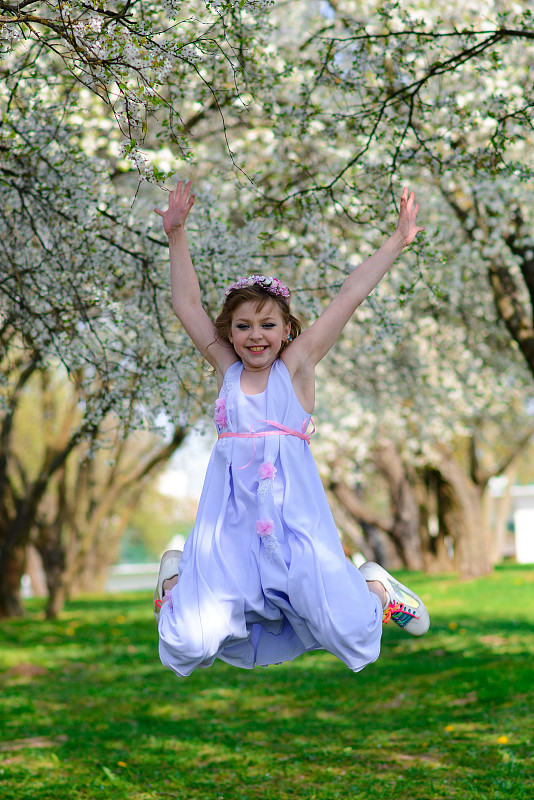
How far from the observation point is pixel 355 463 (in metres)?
25.6

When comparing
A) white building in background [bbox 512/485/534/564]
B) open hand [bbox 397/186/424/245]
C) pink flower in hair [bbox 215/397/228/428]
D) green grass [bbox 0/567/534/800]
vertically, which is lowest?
green grass [bbox 0/567/534/800]

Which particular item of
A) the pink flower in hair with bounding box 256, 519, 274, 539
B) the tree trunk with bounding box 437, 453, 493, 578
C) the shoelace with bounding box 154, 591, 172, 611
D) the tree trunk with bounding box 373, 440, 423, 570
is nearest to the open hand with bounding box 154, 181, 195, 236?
the pink flower in hair with bounding box 256, 519, 274, 539

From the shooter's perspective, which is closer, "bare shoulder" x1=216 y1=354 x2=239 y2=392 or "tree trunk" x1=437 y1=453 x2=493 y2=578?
"bare shoulder" x1=216 y1=354 x2=239 y2=392

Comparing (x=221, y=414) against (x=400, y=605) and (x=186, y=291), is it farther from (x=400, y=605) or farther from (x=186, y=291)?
(x=400, y=605)

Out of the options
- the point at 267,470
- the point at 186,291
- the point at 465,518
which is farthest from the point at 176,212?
the point at 465,518

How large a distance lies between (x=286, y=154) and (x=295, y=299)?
1.48 metres

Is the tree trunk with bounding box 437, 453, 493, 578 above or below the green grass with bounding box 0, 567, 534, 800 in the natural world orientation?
above

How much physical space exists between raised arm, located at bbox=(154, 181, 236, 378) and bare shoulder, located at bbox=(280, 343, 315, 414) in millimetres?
282

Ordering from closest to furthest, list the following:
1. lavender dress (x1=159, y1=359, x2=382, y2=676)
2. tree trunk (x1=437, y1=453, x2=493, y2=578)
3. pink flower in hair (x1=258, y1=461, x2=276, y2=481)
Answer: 1. lavender dress (x1=159, y1=359, x2=382, y2=676)
2. pink flower in hair (x1=258, y1=461, x2=276, y2=481)
3. tree trunk (x1=437, y1=453, x2=493, y2=578)

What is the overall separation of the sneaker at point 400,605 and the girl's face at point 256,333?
1161mm

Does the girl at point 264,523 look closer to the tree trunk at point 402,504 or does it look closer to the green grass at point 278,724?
the green grass at point 278,724

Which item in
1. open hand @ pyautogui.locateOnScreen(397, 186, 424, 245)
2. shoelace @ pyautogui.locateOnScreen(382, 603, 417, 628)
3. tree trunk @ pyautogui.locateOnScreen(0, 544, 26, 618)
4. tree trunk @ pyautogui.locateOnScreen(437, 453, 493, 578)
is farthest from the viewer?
tree trunk @ pyautogui.locateOnScreen(437, 453, 493, 578)

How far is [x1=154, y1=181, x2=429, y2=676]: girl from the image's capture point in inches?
155

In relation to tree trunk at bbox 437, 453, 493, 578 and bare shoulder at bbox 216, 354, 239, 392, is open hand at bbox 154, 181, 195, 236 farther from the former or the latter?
tree trunk at bbox 437, 453, 493, 578
